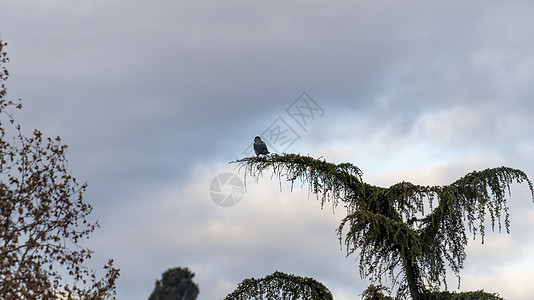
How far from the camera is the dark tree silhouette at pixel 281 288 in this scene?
52.3 feet

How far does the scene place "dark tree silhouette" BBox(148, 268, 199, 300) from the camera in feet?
179

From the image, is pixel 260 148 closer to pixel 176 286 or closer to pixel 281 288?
pixel 281 288

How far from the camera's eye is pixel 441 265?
636 inches

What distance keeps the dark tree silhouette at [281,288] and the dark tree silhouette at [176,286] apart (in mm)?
40223

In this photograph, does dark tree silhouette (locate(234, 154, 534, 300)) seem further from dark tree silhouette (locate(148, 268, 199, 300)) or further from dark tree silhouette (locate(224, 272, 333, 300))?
dark tree silhouette (locate(148, 268, 199, 300))

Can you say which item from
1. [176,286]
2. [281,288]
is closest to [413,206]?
[281,288]

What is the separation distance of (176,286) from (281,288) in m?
41.0

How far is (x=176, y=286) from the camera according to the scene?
5506 cm

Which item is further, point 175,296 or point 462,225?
point 175,296

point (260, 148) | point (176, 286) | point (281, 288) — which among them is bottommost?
point (281, 288)

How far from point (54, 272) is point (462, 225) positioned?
1048 centimetres

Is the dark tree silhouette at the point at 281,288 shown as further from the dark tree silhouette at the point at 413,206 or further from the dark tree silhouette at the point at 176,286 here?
the dark tree silhouette at the point at 176,286

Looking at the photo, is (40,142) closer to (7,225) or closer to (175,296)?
(7,225)

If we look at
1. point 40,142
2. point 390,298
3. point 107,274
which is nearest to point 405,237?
point 390,298
